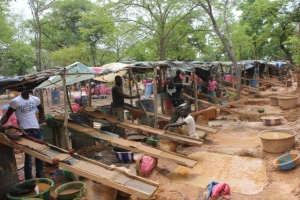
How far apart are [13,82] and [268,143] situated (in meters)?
5.79

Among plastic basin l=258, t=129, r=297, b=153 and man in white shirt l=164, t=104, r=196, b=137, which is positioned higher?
man in white shirt l=164, t=104, r=196, b=137

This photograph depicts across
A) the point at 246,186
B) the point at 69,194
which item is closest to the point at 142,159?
the point at 69,194

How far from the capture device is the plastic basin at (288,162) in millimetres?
5532

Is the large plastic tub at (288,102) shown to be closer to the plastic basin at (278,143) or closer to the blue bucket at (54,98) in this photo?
the plastic basin at (278,143)

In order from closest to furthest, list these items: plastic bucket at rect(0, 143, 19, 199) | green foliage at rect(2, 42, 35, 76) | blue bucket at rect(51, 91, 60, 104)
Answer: plastic bucket at rect(0, 143, 19, 199), blue bucket at rect(51, 91, 60, 104), green foliage at rect(2, 42, 35, 76)

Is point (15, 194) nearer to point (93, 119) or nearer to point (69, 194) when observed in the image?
point (69, 194)

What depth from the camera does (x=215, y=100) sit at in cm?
1323

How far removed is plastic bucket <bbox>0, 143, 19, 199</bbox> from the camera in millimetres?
4543

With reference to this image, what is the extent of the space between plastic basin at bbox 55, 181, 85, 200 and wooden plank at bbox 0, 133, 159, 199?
1.77 ft

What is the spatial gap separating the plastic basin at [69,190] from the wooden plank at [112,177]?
54 centimetres

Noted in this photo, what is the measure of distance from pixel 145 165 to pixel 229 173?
1.85 meters

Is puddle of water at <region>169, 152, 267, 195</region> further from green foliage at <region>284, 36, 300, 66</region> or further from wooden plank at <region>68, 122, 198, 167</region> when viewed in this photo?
green foliage at <region>284, 36, 300, 66</region>

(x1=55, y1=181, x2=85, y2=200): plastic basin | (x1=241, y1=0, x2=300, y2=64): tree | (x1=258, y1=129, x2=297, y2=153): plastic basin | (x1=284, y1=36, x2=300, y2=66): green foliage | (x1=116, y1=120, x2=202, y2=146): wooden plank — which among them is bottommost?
(x1=55, y1=181, x2=85, y2=200): plastic basin

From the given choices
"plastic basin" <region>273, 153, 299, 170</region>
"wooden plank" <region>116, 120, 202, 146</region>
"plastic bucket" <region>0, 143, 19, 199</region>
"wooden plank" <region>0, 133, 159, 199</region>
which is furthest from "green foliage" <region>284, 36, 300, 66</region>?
"plastic bucket" <region>0, 143, 19, 199</region>
